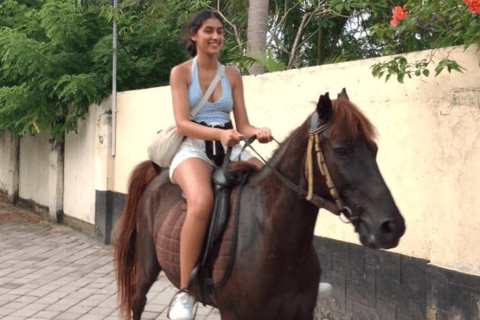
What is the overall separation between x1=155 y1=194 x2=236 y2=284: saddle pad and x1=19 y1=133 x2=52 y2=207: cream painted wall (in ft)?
32.3

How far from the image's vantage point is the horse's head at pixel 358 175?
2.68 m

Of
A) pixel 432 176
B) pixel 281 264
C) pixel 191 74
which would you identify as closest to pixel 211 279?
pixel 281 264

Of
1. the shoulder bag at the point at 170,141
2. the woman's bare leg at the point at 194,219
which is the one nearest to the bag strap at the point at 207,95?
the shoulder bag at the point at 170,141

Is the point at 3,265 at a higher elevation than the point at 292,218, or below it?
below

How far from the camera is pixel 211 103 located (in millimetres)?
3953

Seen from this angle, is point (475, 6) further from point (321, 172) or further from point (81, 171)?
point (81, 171)

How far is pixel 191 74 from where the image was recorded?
3879 millimetres

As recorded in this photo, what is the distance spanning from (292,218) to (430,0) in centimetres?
243

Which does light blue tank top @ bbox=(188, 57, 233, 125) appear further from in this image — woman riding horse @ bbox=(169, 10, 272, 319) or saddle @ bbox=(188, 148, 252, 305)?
saddle @ bbox=(188, 148, 252, 305)

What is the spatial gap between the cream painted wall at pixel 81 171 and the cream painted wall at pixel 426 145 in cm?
584

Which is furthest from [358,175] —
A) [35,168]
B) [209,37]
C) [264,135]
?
[35,168]

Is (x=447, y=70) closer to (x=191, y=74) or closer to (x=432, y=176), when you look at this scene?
(x=432, y=176)

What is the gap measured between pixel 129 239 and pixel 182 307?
5.18 feet

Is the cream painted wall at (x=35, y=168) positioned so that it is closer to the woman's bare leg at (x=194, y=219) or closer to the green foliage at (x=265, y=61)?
the green foliage at (x=265, y=61)
